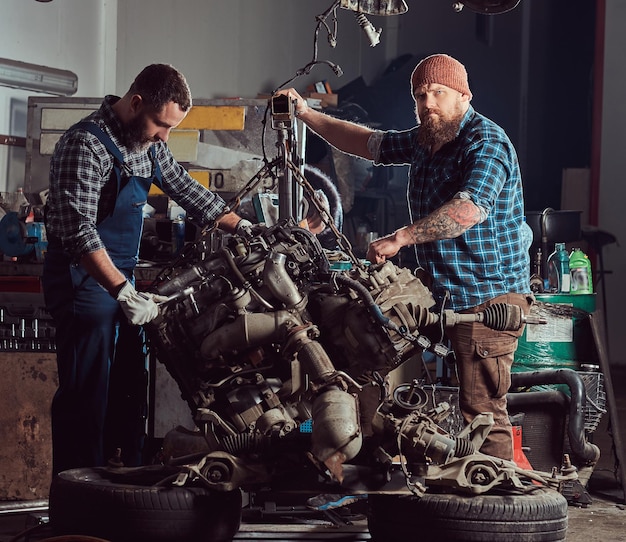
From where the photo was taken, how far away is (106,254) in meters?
2.77

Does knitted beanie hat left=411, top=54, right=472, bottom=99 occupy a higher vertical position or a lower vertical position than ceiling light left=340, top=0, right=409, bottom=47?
lower

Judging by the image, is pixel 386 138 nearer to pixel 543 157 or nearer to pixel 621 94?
pixel 621 94

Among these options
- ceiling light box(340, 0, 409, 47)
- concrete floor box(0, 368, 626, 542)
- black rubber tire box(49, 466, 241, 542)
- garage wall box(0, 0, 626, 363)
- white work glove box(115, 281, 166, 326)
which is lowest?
concrete floor box(0, 368, 626, 542)

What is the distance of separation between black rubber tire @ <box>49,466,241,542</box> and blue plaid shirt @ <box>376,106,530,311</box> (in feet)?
3.29

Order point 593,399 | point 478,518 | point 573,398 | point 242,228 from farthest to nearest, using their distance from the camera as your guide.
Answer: point 593,399 < point 573,398 < point 242,228 < point 478,518

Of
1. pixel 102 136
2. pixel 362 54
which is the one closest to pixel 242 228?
pixel 102 136

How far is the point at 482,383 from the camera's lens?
3.08m

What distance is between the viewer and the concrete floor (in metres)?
2.65

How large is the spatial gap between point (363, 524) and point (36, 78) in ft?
12.6

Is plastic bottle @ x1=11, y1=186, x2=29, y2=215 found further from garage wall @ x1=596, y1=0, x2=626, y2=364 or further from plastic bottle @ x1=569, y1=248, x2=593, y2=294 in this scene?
garage wall @ x1=596, y1=0, x2=626, y2=364

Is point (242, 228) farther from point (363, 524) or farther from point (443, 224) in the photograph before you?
point (363, 524)

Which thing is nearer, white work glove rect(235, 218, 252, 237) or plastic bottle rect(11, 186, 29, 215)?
white work glove rect(235, 218, 252, 237)

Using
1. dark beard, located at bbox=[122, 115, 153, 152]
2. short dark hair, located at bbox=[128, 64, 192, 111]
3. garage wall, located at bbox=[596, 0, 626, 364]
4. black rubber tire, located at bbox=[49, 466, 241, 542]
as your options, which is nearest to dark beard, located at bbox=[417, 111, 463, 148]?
short dark hair, located at bbox=[128, 64, 192, 111]

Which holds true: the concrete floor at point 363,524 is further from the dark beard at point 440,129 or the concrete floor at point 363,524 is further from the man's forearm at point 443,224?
the dark beard at point 440,129
